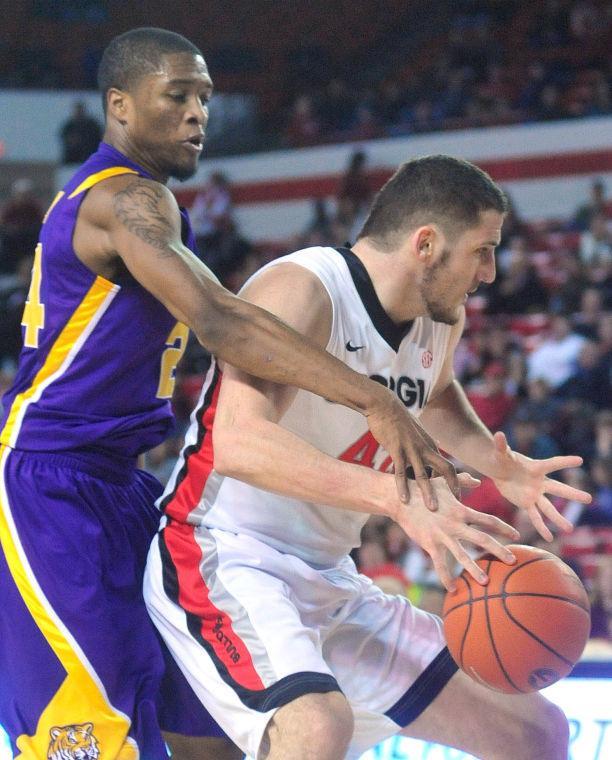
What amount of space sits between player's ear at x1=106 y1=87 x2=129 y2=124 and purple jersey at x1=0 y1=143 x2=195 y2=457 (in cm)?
11

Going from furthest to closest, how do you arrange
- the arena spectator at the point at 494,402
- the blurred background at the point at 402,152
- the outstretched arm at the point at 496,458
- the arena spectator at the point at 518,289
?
the arena spectator at the point at 518,289 < the arena spectator at the point at 494,402 < the blurred background at the point at 402,152 < the outstretched arm at the point at 496,458

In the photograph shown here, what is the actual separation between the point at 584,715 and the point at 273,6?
634 inches

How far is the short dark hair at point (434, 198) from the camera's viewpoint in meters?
3.15

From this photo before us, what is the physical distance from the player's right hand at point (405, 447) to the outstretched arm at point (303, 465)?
0.09 feet

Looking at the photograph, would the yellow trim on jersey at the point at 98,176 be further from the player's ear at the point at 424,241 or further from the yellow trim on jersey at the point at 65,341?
the player's ear at the point at 424,241

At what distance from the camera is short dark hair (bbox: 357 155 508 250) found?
124 inches

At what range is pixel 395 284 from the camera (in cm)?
323

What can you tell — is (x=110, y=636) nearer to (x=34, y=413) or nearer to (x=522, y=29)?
(x=34, y=413)

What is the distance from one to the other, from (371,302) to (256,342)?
1.81 ft

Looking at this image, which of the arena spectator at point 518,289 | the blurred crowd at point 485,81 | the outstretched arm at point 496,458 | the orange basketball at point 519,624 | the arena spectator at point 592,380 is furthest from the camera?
the blurred crowd at point 485,81

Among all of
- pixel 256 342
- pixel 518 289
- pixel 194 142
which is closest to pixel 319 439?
pixel 256 342

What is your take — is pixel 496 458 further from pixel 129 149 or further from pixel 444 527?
pixel 129 149

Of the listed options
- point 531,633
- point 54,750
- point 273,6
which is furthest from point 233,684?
point 273,6

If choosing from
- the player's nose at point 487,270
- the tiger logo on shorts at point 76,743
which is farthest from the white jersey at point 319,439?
the tiger logo on shorts at point 76,743
